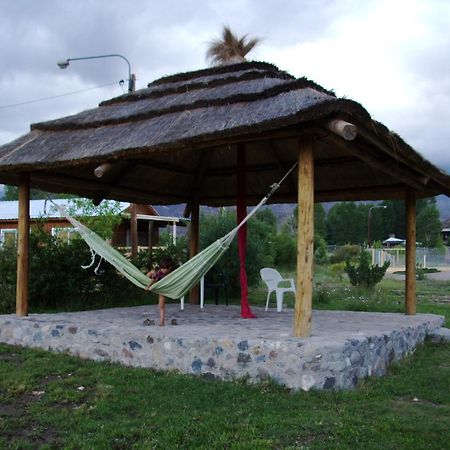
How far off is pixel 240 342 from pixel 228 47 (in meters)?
4.41

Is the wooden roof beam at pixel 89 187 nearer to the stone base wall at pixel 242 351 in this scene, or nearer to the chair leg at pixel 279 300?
the stone base wall at pixel 242 351

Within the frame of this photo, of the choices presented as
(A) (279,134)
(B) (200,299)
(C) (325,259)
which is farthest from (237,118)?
(C) (325,259)

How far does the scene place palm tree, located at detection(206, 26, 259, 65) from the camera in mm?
7312

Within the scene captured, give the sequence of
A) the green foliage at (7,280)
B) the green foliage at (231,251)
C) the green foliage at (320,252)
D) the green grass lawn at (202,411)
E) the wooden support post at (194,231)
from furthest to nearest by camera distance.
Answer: the green foliage at (320,252) → the green foliage at (231,251) → the wooden support post at (194,231) → the green foliage at (7,280) → the green grass lawn at (202,411)

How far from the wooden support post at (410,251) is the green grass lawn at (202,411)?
5.92ft

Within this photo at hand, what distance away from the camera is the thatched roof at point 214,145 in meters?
4.45

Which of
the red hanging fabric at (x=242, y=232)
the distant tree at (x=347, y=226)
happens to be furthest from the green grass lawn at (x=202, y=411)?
the distant tree at (x=347, y=226)

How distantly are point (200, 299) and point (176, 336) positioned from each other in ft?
10.7

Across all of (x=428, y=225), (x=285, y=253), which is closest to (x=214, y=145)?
(x=285, y=253)

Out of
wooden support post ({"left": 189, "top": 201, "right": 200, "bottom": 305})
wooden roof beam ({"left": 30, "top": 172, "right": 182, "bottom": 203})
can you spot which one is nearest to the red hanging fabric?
wooden support post ({"left": 189, "top": 201, "right": 200, "bottom": 305})

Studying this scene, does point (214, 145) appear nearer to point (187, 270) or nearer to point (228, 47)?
point (187, 270)

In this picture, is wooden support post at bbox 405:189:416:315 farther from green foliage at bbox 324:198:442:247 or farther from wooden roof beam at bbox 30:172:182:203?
green foliage at bbox 324:198:442:247

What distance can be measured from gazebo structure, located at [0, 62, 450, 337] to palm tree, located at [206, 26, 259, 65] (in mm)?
985

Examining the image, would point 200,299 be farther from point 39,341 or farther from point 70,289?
point 39,341
